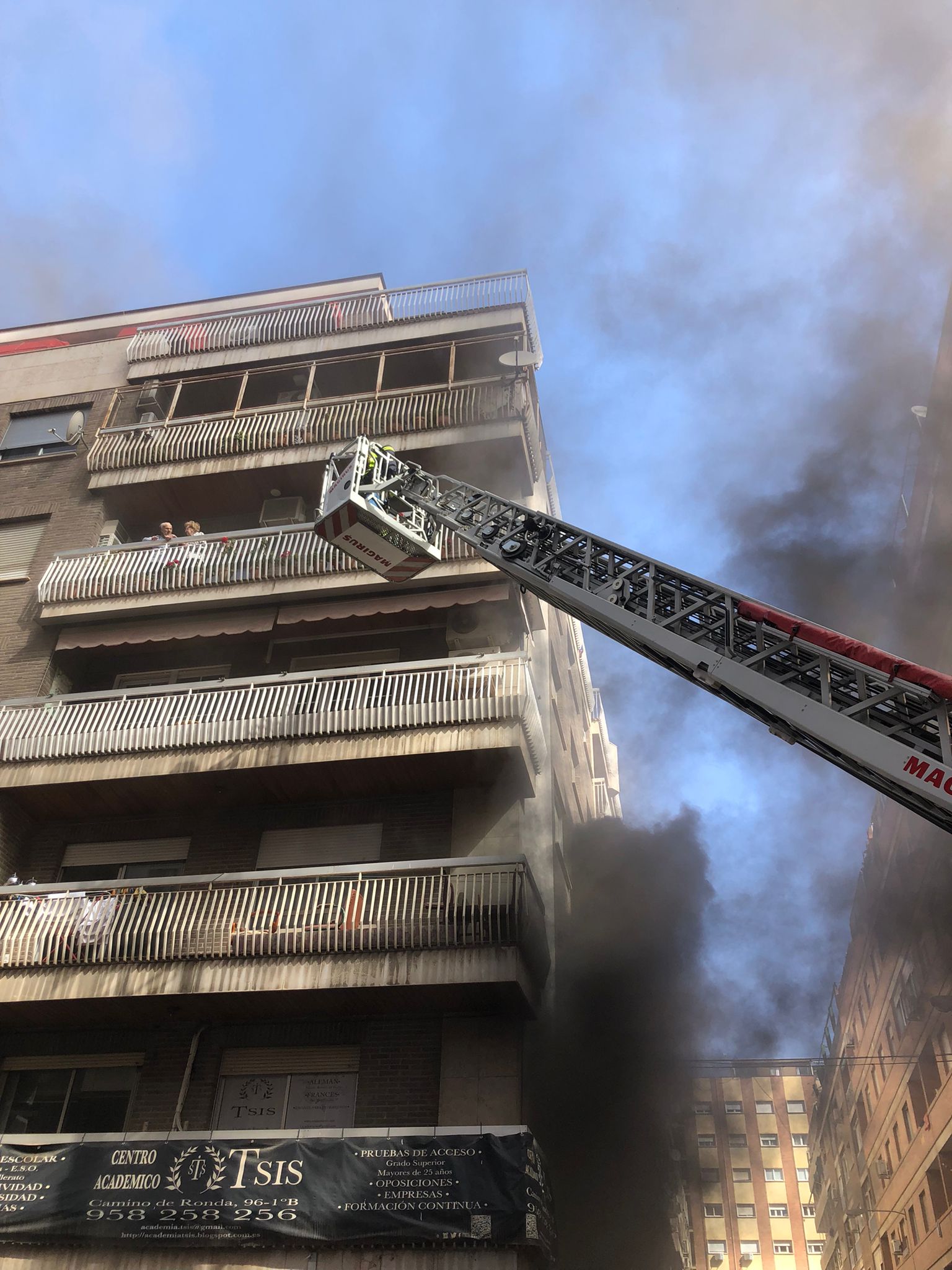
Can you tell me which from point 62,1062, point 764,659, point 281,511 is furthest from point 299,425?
point 764,659

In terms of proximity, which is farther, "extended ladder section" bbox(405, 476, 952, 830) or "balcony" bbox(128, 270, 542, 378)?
"balcony" bbox(128, 270, 542, 378)

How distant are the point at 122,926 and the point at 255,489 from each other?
8.04m

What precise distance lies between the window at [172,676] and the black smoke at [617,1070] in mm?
6781

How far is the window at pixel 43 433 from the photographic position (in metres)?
16.7

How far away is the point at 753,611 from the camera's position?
600cm

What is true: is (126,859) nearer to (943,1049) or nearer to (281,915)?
(281,915)

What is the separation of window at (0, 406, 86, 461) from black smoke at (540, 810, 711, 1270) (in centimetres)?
1276

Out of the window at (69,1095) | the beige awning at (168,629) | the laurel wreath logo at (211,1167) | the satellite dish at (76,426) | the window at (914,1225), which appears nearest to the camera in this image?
the laurel wreath logo at (211,1167)

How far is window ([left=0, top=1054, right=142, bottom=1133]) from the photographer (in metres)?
10.5

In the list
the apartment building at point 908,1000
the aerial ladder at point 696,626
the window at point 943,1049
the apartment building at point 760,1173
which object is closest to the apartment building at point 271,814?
the aerial ladder at point 696,626

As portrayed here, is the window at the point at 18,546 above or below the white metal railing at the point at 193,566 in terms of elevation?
above

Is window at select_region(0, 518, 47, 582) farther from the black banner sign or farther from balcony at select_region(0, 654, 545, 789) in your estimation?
the black banner sign

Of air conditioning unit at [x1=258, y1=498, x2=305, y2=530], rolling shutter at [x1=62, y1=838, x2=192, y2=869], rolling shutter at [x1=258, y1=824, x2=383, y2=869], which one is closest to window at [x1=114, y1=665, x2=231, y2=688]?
rolling shutter at [x1=62, y1=838, x2=192, y2=869]

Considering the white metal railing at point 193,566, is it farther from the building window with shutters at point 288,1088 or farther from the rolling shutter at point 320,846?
the building window with shutters at point 288,1088
